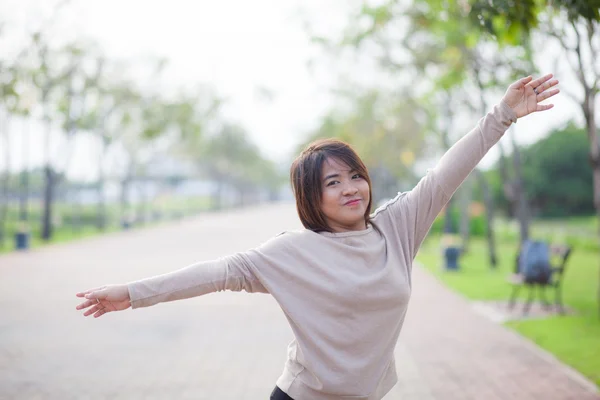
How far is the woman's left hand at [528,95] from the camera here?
8.71 feet

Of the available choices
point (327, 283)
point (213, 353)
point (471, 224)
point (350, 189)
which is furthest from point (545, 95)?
point (471, 224)

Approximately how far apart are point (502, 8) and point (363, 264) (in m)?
3.02

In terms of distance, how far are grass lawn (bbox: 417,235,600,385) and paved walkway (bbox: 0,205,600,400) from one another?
34cm

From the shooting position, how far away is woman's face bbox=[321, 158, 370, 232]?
2.41m

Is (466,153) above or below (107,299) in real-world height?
above

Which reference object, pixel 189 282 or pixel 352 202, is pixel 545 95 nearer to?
pixel 352 202

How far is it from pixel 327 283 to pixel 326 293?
4 centimetres

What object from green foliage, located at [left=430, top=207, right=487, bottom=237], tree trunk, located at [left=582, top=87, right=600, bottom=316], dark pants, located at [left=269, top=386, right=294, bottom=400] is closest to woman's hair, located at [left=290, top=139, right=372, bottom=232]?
dark pants, located at [left=269, top=386, right=294, bottom=400]

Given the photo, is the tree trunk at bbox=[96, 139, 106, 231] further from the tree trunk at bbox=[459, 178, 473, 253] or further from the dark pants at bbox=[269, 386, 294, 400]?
the dark pants at bbox=[269, 386, 294, 400]

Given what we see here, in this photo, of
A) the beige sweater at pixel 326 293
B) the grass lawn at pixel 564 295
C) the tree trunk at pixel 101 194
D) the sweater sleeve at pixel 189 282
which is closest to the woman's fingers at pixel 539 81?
the beige sweater at pixel 326 293

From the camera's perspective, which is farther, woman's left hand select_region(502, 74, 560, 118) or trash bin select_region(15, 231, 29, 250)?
trash bin select_region(15, 231, 29, 250)

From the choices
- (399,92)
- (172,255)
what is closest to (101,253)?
(172,255)

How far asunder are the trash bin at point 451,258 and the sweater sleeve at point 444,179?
13.6 meters

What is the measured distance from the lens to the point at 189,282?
233cm
